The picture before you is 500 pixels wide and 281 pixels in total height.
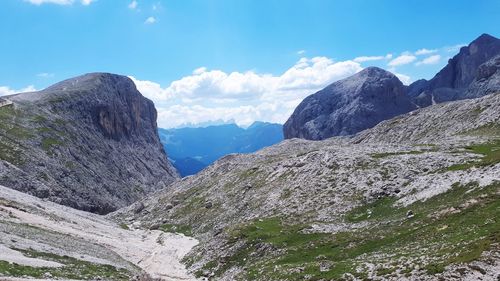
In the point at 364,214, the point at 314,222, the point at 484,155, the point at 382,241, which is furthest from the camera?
→ the point at 484,155

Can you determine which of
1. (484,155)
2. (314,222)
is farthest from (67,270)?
(484,155)

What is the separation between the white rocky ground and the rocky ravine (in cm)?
519

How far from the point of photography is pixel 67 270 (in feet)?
148

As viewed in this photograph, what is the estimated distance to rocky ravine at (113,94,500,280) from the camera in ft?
127

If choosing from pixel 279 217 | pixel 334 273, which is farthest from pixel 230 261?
pixel 334 273

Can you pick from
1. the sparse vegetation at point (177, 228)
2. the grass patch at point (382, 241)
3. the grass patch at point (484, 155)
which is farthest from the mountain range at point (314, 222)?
the sparse vegetation at point (177, 228)

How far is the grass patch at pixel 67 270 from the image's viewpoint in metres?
39.8

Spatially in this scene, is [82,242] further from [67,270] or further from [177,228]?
[177,228]

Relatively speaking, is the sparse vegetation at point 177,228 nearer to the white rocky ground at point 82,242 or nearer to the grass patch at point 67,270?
the white rocky ground at point 82,242

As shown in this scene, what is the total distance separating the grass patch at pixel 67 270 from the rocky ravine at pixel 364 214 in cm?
1363

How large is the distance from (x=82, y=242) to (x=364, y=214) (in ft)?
143

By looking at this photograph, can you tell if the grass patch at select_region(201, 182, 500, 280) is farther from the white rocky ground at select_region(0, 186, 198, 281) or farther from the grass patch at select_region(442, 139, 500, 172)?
the white rocky ground at select_region(0, 186, 198, 281)

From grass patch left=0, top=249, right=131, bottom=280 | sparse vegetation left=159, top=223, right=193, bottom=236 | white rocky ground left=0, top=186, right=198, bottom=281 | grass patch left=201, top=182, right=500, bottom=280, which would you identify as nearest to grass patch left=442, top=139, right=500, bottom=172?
grass patch left=201, top=182, right=500, bottom=280

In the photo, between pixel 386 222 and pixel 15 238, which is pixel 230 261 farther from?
pixel 15 238
